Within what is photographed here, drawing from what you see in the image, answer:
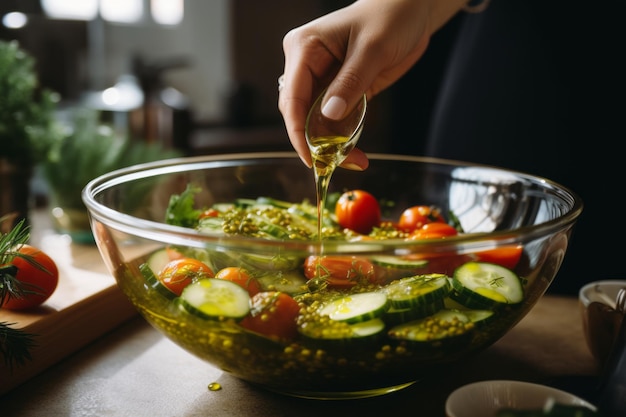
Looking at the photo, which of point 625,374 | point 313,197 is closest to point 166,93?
point 313,197

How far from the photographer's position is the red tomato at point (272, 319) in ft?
2.22

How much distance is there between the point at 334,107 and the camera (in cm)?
90

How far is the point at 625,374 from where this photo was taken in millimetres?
693

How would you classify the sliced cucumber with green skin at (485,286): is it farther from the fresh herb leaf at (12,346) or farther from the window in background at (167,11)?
the window in background at (167,11)

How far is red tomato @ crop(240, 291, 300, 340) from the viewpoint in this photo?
0.68 metres

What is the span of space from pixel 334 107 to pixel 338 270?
0.27 meters

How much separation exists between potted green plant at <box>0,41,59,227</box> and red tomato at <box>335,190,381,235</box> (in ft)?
2.34

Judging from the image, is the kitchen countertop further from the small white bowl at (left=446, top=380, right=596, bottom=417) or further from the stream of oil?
the stream of oil

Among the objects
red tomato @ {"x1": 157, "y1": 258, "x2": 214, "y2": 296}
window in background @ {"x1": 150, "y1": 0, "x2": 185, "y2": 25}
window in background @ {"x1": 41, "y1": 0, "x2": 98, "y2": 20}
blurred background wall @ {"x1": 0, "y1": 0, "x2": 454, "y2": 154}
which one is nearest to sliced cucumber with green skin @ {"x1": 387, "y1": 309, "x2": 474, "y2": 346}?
red tomato @ {"x1": 157, "y1": 258, "x2": 214, "y2": 296}

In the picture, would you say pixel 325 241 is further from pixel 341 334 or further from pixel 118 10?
pixel 118 10

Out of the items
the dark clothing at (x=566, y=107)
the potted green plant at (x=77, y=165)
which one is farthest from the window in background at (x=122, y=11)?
the dark clothing at (x=566, y=107)

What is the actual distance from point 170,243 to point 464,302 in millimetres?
357

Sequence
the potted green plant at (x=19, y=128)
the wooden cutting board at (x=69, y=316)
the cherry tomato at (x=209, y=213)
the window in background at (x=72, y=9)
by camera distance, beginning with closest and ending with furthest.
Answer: the wooden cutting board at (x=69, y=316), the cherry tomato at (x=209, y=213), the potted green plant at (x=19, y=128), the window in background at (x=72, y=9)

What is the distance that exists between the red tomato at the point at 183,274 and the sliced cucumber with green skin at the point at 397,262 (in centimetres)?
24
